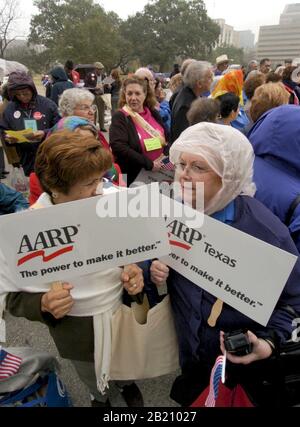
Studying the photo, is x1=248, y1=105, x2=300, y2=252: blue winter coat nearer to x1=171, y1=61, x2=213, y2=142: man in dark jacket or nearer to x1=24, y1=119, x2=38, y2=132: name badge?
x1=171, y1=61, x2=213, y2=142: man in dark jacket

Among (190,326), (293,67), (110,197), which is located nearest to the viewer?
(110,197)

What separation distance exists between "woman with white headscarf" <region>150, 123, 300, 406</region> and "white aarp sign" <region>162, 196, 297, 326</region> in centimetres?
13

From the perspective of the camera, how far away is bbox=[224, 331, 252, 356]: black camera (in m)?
1.01

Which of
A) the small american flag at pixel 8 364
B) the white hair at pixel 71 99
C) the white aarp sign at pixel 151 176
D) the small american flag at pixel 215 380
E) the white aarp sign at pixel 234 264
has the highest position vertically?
the white hair at pixel 71 99

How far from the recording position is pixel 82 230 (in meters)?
1.01

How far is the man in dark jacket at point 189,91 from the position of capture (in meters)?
3.28

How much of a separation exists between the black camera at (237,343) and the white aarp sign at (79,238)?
0.35m

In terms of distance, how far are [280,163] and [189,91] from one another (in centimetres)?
225

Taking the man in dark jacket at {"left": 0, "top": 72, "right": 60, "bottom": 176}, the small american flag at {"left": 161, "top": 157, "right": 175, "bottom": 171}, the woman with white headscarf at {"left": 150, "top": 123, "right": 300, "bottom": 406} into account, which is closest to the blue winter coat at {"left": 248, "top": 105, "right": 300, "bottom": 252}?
the woman with white headscarf at {"left": 150, "top": 123, "right": 300, "bottom": 406}

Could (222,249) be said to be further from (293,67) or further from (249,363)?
(293,67)

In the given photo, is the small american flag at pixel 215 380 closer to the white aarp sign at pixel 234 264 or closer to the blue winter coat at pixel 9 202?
the white aarp sign at pixel 234 264

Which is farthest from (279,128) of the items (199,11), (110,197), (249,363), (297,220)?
(199,11)

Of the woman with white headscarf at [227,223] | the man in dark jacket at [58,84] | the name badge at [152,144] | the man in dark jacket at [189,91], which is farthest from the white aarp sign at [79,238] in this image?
the man in dark jacket at [58,84]

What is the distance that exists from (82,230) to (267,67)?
343 inches
